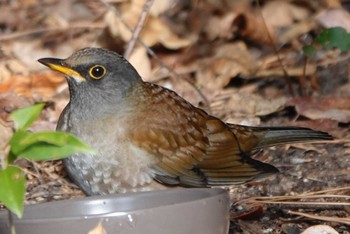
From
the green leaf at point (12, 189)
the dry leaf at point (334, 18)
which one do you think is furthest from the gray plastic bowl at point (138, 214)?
the dry leaf at point (334, 18)

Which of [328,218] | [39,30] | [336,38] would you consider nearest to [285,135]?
[328,218]

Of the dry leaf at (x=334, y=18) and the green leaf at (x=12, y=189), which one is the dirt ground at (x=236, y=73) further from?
the green leaf at (x=12, y=189)

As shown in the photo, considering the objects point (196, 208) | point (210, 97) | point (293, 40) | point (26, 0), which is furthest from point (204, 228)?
point (26, 0)

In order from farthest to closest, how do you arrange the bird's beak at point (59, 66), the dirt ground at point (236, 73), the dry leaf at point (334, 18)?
the dry leaf at point (334, 18)
the dirt ground at point (236, 73)
the bird's beak at point (59, 66)

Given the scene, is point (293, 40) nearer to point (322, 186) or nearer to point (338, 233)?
point (322, 186)

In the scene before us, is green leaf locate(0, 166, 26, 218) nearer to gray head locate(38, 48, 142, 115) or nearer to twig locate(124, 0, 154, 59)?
gray head locate(38, 48, 142, 115)

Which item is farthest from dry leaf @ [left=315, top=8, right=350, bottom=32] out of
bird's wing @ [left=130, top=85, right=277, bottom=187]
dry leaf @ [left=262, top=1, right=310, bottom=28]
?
bird's wing @ [left=130, top=85, right=277, bottom=187]

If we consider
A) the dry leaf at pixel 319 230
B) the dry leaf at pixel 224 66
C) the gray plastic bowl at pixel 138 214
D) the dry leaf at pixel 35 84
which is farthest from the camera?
the dry leaf at pixel 224 66

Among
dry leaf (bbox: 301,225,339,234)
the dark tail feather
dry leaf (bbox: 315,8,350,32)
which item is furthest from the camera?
dry leaf (bbox: 315,8,350,32)
